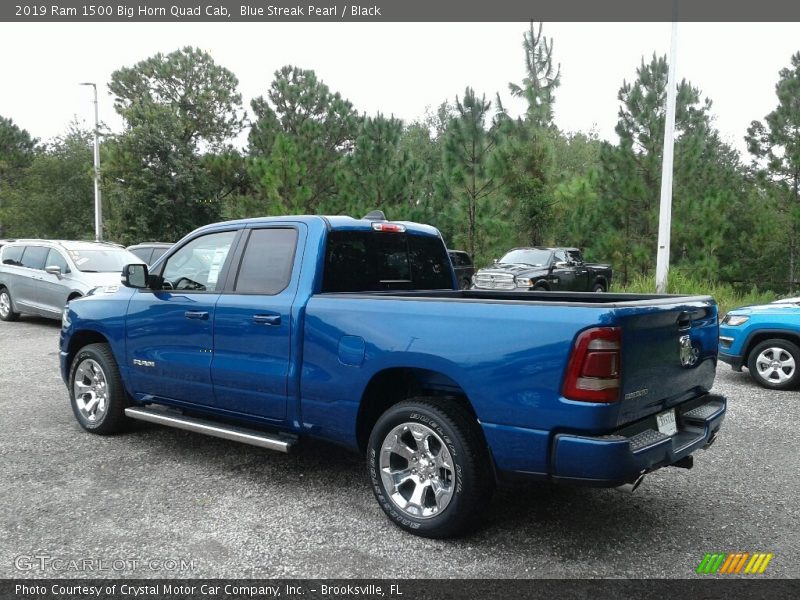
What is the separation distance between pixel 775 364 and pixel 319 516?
6138 mm

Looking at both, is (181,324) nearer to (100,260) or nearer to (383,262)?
(383,262)

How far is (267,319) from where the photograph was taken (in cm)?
419

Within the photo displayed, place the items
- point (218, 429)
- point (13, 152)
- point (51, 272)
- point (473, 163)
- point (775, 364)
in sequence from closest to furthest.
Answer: point (218, 429) → point (775, 364) → point (51, 272) → point (473, 163) → point (13, 152)

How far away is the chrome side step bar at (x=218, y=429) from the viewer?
4.11m

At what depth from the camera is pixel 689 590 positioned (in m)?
3.09

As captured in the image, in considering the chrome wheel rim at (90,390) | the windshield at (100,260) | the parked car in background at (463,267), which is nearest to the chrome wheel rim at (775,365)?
the chrome wheel rim at (90,390)

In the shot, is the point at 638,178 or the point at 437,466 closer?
the point at 437,466

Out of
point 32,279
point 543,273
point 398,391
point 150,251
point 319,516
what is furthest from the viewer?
point 543,273

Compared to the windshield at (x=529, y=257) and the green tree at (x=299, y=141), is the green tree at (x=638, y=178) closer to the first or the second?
the windshield at (x=529, y=257)

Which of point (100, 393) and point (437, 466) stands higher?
Result: point (437, 466)

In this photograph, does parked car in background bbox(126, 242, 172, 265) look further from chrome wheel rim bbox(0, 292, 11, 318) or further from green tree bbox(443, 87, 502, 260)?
green tree bbox(443, 87, 502, 260)

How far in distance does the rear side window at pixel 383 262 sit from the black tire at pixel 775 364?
4575 mm

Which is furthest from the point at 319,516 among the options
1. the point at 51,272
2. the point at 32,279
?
the point at 32,279

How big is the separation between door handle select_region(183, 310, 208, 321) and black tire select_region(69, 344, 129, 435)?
1109 mm
